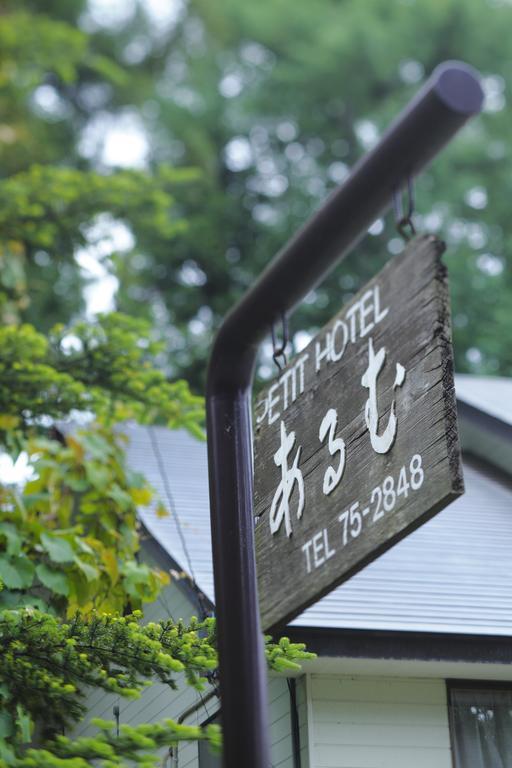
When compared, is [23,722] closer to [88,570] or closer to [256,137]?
[88,570]

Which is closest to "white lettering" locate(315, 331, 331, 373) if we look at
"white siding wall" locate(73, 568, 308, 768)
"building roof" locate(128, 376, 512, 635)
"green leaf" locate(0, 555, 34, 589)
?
"building roof" locate(128, 376, 512, 635)

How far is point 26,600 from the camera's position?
7.04m

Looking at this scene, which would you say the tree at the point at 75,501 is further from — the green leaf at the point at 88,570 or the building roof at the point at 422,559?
the building roof at the point at 422,559

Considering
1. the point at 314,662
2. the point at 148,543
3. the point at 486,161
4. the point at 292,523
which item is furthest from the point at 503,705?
the point at 486,161

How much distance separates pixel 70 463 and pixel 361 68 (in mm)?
18928

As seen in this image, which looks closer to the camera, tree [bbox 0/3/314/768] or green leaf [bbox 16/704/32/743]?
tree [bbox 0/3/314/768]

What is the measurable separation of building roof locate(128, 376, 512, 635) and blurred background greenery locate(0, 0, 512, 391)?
9610 mm

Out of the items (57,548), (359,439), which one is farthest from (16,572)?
(359,439)

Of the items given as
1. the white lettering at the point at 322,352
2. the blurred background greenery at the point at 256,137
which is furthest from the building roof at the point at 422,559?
the blurred background greenery at the point at 256,137

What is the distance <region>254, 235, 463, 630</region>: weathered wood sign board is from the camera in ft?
9.29

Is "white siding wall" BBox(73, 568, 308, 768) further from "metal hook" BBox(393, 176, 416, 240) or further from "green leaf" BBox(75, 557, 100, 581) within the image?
"metal hook" BBox(393, 176, 416, 240)

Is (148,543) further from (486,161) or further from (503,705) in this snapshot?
(486,161)

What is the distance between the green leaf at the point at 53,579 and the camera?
284 inches

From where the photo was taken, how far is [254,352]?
3.47 metres
